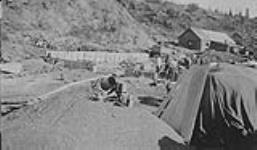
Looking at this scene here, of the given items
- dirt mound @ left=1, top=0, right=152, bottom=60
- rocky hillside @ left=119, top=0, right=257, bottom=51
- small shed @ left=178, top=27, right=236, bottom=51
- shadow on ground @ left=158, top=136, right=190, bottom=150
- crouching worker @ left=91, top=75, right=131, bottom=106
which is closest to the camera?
shadow on ground @ left=158, top=136, right=190, bottom=150

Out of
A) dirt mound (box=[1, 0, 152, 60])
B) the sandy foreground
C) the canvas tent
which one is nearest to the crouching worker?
the sandy foreground

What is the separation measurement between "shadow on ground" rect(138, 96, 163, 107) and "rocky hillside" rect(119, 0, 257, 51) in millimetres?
36140

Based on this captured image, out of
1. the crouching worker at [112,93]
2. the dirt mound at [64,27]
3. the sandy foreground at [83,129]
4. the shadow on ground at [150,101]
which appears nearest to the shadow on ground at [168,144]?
the sandy foreground at [83,129]

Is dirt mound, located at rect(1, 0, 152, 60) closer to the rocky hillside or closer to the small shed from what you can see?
the small shed

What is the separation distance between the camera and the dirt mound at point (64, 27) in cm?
2538

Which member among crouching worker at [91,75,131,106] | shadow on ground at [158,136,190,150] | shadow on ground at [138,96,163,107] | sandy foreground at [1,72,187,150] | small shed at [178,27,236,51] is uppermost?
small shed at [178,27,236,51]

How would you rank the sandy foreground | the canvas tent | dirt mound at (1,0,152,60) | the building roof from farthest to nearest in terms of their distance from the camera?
the building roof → dirt mound at (1,0,152,60) → the canvas tent → the sandy foreground

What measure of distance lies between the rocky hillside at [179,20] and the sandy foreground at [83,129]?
41.6 meters

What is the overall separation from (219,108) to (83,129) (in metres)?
2.15

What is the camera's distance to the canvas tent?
5078 millimetres

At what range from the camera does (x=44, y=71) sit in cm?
1697

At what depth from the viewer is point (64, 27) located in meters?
31.8

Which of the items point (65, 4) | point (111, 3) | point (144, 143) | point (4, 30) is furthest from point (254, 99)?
point (111, 3)

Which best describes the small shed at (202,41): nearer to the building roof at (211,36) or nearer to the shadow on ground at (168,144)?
the building roof at (211,36)
